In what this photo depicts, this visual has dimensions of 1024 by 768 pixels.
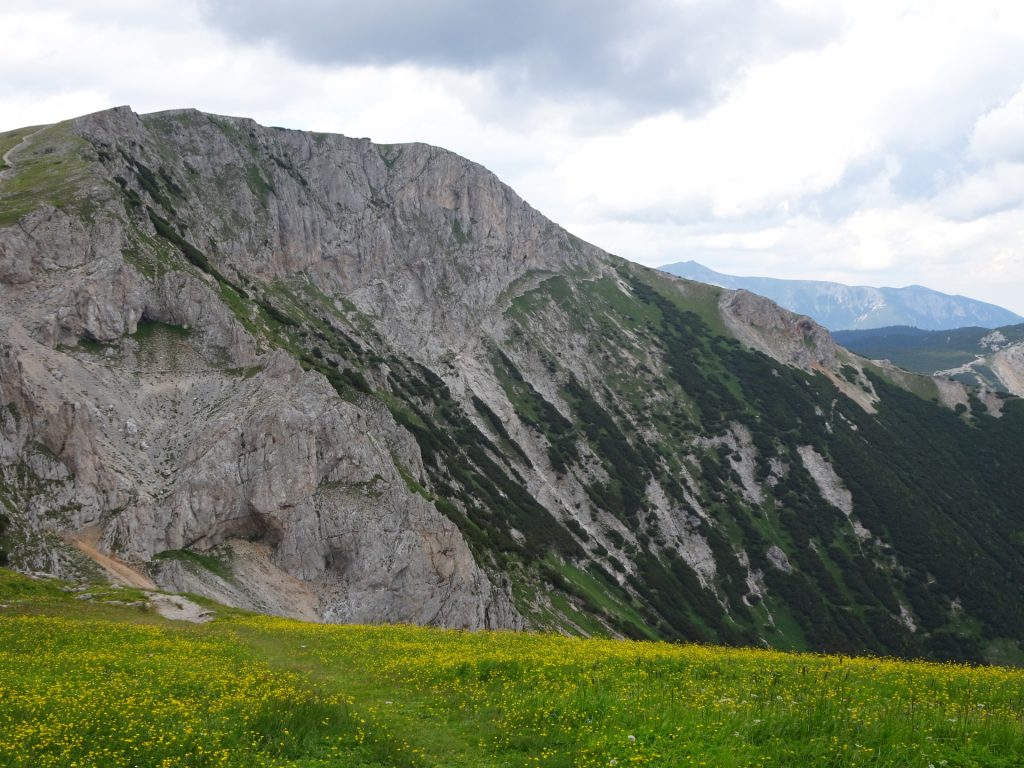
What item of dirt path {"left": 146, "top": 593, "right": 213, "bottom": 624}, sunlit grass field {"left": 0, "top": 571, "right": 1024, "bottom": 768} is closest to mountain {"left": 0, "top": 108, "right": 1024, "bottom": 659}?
dirt path {"left": 146, "top": 593, "right": 213, "bottom": 624}

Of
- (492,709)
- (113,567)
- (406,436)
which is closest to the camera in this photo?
(492,709)

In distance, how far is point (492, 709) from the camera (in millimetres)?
16281

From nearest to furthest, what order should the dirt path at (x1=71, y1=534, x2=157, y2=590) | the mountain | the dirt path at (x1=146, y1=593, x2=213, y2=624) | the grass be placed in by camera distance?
the dirt path at (x1=146, y1=593, x2=213, y2=624)
the dirt path at (x1=71, y1=534, x2=157, y2=590)
the mountain
the grass

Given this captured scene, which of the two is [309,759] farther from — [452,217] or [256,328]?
[452,217]

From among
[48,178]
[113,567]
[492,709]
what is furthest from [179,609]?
[48,178]

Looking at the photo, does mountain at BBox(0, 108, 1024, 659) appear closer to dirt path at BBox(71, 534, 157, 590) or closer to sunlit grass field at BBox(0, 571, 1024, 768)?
dirt path at BBox(71, 534, 157, 590)

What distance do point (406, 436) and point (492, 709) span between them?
80034mm

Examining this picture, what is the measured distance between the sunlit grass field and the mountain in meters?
35.8

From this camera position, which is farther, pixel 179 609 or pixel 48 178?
pixel 48 178

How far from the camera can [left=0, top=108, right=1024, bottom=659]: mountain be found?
60406mm

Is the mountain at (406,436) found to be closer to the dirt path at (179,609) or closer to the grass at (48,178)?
the grass at (48,178)

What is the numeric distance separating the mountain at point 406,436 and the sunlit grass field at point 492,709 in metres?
35.8

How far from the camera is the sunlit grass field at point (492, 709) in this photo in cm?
1273

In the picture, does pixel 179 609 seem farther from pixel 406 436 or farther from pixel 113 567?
pixel 406 436
